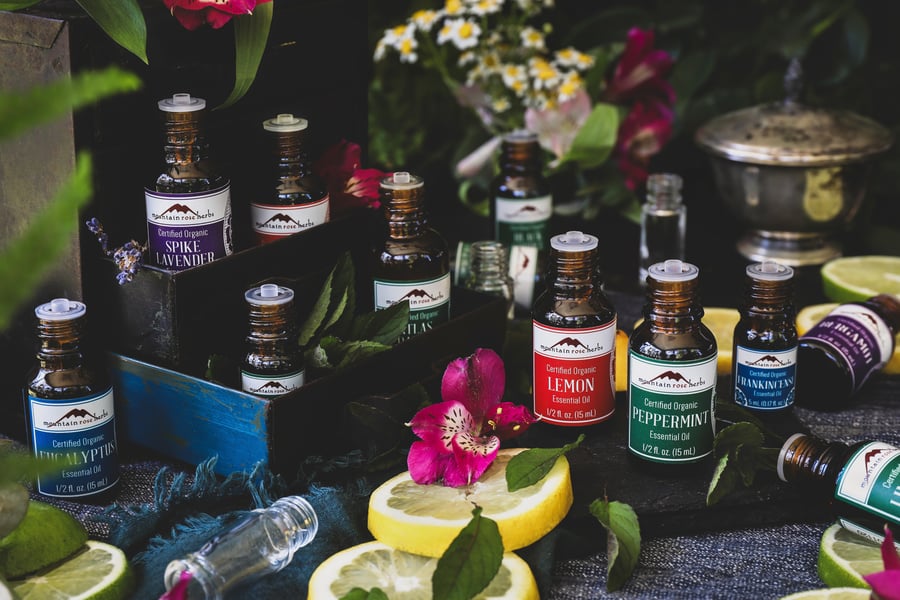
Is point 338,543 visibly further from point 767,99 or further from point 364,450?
point 767,99

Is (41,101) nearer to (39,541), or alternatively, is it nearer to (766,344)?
(39,541)

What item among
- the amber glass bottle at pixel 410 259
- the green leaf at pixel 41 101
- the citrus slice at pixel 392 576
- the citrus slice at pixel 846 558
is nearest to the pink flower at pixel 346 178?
the amber glass bottle at pixel 410 259

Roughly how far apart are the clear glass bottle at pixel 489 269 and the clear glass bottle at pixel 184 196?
1.13ft

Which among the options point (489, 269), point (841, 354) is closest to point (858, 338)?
point (841, 354)

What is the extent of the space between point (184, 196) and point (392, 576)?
0.36 metres

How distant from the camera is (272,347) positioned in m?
0.94

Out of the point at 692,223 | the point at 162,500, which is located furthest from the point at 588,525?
the point at 692,223

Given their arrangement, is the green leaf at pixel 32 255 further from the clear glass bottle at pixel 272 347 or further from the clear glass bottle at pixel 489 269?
the clear glass bottle at pixel 489 269

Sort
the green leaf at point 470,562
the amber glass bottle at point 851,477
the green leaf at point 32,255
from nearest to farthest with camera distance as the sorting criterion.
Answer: the green leaf at point 32,255 → the green leaf at point 470,562 → the amber glass bottle at point 851,477

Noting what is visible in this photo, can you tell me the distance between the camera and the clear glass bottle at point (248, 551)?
78cm

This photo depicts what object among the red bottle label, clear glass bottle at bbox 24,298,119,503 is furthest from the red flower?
the red bottle label

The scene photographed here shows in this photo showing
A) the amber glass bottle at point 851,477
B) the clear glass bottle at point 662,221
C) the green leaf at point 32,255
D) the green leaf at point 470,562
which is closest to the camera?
the green leaf at point 32,255

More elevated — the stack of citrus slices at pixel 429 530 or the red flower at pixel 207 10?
the red flower at pixel 207 10

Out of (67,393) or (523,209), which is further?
(523,209)
